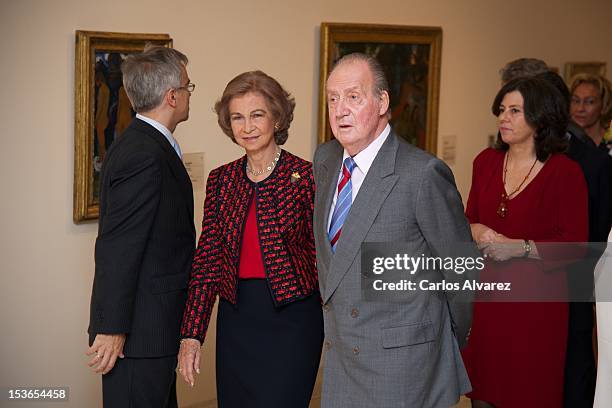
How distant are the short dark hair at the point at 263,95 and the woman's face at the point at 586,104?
11.0ft

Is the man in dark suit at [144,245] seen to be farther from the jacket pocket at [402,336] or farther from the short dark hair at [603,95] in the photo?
the short dark hair at [603,95]

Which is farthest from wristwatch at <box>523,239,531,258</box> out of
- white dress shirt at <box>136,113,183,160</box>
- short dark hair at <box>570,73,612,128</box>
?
short dark hair at <box>570,73,612,128</box>

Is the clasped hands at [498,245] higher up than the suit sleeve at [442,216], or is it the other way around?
the suit sleeve at [442,216]

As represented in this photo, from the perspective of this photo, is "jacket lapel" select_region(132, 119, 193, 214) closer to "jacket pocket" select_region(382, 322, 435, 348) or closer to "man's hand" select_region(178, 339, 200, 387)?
"man's hand" select_region(178, 339, 200, 387)

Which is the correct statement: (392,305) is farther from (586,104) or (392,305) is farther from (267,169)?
(586,104)

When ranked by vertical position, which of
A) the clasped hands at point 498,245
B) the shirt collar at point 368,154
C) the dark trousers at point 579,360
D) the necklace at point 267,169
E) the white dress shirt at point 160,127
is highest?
the white dress shirt at point 160,127

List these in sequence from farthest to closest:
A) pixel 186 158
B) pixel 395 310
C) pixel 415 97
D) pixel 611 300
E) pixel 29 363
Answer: pixel 415 97
pixel 186 158
pixel 29 363
pixel 611 300
pixel 395 310

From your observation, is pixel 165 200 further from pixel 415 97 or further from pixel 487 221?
pixel 415 97

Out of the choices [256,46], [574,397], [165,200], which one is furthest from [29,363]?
[574,397]

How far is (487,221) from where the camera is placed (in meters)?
4.67

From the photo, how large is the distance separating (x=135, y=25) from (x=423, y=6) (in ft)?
9.71

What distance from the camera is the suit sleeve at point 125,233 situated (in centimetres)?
365

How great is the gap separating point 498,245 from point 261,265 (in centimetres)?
134

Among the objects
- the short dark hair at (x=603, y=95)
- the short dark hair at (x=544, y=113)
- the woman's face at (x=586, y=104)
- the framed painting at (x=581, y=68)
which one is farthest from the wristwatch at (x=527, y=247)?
the framed painting at (x=581, y=68)
